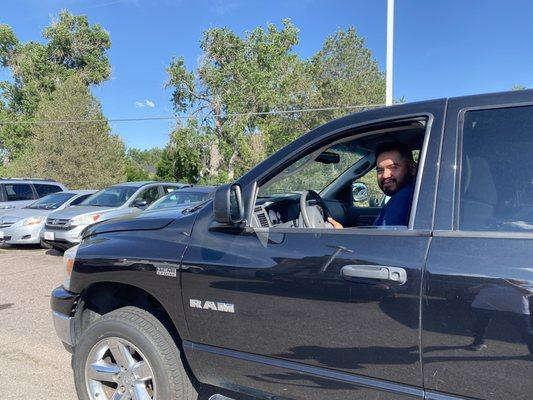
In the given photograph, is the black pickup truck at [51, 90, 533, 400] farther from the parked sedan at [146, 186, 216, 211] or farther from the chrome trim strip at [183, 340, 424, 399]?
the parked sedan at [146, 186, 216, 211]

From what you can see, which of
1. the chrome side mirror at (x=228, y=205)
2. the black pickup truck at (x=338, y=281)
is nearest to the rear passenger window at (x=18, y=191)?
the black pickup truck at (x=338, y=281)

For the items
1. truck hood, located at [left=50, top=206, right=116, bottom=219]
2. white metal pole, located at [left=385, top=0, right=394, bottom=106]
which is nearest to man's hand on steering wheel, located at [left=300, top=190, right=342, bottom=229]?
truck hood, located at [left=50, top=206, right=116, bottom=219]

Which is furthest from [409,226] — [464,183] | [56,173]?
[56,173]

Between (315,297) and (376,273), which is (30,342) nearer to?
(315,297)

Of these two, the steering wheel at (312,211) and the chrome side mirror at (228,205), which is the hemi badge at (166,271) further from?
the steering wheel at (312,211)

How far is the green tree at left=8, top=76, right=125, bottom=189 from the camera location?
27.0 meters

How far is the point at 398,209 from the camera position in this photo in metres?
2.51

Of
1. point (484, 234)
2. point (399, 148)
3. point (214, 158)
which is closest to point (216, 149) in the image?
Answer: point (214, 158)

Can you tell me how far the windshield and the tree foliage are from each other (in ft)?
93.3

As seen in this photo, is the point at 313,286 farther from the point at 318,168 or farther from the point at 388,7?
the point at 388,7

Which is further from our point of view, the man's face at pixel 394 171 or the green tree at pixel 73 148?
the green tree at pixel 73 148

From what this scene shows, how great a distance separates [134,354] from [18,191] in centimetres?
1297

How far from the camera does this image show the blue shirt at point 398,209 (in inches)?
95.9

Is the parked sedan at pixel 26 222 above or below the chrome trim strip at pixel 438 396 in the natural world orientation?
below
